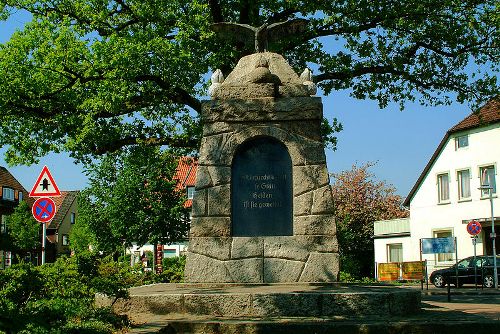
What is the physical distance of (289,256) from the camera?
10.9m

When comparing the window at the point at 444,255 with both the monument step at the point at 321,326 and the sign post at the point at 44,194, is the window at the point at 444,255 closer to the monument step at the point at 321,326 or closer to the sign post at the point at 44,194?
the sign post at the point at 44,194

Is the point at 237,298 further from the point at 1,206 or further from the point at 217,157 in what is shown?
the point at 1,206

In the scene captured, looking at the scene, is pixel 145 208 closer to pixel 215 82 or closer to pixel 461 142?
pixel 461 142

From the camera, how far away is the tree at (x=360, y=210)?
171 ft

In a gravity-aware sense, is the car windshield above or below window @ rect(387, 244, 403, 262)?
below

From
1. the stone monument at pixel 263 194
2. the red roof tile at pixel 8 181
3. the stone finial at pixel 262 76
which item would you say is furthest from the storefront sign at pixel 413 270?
the red roof tile at pixel 8 181

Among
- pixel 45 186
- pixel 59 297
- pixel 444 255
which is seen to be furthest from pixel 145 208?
pixel 59 297

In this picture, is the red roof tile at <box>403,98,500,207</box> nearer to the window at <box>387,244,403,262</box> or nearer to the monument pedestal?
the window at <box>387,244,403,262</box>

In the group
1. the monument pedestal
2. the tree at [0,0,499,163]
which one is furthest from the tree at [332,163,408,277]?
the monument pedestal

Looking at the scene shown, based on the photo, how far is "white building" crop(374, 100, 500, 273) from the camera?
3950cm

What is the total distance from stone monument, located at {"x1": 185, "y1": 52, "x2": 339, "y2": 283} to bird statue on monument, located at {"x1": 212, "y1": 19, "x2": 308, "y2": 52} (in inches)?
66.1

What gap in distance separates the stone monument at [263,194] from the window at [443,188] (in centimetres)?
3406

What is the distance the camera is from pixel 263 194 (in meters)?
11.2

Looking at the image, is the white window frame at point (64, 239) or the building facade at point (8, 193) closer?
the building facade at point (8, 193)
